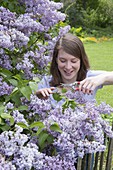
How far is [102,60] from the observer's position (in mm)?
14086

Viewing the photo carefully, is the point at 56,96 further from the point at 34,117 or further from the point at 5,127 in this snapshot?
the point at 5,127

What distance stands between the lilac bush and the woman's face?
0.43 feet

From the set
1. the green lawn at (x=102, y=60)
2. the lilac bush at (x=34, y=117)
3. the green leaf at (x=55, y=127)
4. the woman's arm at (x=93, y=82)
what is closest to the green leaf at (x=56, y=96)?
the lilac bush at (x=34, y=117)

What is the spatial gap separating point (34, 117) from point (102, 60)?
1261 centimetres

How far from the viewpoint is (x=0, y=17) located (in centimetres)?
185

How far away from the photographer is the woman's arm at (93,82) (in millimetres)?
1767

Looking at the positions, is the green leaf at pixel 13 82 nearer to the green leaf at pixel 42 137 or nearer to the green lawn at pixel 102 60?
the green leaf at pixel 42 137

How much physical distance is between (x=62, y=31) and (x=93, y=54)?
1385 centimetres

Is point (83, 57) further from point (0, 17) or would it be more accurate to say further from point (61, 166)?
point (61, 166)

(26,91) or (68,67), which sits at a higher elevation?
(26,91)

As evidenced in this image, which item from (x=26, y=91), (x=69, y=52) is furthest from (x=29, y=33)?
(x=26, y=91)

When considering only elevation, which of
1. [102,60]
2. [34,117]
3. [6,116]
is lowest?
[102,60]

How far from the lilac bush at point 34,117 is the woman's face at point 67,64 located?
13 cm

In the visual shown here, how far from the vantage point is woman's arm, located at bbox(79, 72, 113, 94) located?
69.6 inches
